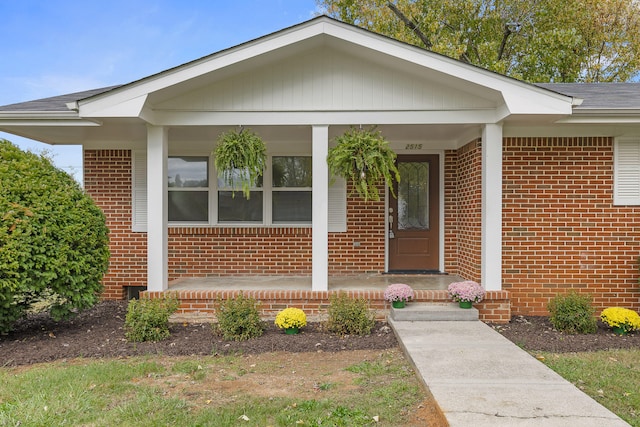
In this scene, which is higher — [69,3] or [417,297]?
[69,3]

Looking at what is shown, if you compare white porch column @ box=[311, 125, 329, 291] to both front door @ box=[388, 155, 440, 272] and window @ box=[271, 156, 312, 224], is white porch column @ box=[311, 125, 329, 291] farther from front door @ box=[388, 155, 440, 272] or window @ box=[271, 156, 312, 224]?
front door @ box=[388, 155, 440, 272]

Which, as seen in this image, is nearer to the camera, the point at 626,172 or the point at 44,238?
the point at 44,238

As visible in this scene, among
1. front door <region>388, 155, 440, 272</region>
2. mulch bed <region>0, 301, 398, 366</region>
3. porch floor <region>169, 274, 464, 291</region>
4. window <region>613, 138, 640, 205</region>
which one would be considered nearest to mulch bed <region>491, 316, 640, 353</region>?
porch floor <region>169, 274, 464, 291</region>

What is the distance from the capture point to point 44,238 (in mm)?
5250

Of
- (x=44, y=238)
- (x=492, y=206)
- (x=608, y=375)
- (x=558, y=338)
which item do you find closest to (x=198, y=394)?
(x=44, y=238)

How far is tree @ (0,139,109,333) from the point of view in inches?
199

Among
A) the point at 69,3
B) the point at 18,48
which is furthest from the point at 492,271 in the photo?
the point at 18,48

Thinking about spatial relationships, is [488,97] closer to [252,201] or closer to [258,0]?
[252,201]

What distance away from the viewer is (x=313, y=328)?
596 cm

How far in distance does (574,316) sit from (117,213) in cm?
734

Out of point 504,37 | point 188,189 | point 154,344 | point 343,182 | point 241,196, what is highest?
point 504,37

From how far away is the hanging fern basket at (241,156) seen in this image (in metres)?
5.78

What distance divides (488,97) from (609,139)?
6.88ft

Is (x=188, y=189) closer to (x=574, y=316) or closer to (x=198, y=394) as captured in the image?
(x=198, y=394)
